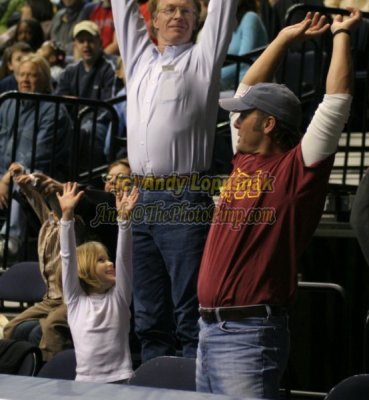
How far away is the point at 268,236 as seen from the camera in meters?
5.04

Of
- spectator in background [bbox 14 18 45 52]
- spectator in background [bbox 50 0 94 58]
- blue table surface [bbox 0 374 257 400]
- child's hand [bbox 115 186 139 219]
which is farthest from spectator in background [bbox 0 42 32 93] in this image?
blue table surface [bbox 0 374 257 400]

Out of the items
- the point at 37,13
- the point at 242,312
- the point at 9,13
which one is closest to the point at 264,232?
the point at 242,312

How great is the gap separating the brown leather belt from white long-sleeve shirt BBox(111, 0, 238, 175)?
1.60 meters

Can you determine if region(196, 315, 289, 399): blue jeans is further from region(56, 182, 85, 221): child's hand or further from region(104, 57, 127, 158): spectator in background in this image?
region(104, 57, 127, 158): spectator in background

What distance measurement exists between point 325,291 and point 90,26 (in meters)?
5.06

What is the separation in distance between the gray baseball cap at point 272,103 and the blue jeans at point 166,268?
1.24m

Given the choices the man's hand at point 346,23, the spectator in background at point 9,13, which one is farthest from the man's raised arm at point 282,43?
the spectator in background at point 9,13

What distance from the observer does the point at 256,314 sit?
4.95 m

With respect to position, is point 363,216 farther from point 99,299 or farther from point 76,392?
point 76,392

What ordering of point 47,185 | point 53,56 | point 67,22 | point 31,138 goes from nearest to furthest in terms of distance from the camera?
point 47,185 < point 31,138 < point 53,56 < point 67,22

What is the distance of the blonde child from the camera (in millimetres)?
6445

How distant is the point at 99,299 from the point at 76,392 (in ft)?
10.0

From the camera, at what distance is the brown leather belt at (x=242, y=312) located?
4.94 m

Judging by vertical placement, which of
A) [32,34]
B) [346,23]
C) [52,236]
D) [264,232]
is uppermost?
[346,23]
